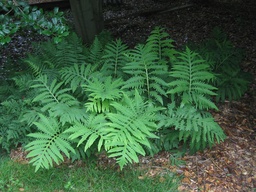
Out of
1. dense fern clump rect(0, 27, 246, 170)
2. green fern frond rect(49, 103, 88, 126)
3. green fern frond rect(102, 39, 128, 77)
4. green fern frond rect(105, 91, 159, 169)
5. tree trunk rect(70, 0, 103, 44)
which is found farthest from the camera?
tree trunk rect(70, 0, 103, 44)

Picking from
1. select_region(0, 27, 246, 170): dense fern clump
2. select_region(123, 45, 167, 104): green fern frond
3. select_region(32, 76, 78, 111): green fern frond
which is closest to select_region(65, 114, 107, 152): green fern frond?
select_region(0, 27, 246, 170): dense fern clump

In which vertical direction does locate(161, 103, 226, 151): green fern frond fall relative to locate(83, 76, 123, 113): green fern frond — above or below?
below

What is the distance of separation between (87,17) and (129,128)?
9.64 feet

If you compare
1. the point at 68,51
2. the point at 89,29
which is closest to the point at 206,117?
the point at 68,51

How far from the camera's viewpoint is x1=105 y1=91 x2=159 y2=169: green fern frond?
9.88ft

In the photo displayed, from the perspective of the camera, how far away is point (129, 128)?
313cm

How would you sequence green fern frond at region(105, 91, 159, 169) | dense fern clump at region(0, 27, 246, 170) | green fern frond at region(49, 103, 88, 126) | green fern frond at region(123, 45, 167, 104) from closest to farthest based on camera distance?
green fern frond at region(105, 91, 159, 169) < dense fern clump at region(0, 27, 246, 170) < green fern frond at region(49, 103, 88, 126) < green fern frond at region(123, 45, 167, 104)

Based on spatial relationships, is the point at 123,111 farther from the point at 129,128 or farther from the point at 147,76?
the point at 147,76

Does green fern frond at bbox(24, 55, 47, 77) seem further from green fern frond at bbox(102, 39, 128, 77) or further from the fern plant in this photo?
the fern plant

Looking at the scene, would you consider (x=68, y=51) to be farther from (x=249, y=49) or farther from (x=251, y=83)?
(x=249, y=49)

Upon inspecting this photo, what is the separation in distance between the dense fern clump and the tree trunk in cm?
143

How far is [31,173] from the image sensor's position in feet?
12.1

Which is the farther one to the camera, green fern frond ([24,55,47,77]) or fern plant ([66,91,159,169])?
green fern frond ([24,55,47,77])

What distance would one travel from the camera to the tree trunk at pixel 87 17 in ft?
17.4
